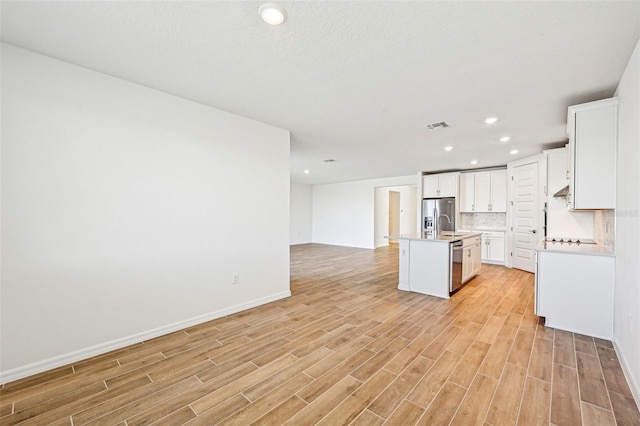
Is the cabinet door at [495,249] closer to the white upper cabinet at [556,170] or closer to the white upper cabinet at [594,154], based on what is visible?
the white upper cabinet at [556,170]

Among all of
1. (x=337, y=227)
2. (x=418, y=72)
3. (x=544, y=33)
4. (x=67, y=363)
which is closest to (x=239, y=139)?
(x=418, y=72)

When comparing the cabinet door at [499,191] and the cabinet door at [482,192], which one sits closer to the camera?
the cabinet door at [499,191]

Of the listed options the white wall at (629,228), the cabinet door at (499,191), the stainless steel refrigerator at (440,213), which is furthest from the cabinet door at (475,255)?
the white wall at (629,228)

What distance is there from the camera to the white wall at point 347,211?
9.38 m

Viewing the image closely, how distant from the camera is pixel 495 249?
671 centimetres

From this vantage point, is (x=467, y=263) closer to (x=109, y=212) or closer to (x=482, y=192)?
(x=482, y=192)

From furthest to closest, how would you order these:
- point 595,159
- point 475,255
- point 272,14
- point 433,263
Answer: point 475,255 < point 433,263 < point 595,159 < point 272,14

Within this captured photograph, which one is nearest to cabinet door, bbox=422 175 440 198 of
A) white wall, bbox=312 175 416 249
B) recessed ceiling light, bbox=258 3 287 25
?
white wall, bbox=312 175 416 249

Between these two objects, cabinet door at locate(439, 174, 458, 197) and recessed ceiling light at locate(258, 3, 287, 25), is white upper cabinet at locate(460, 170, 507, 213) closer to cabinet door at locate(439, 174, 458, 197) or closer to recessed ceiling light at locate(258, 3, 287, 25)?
cabinet door at locate(439, 174, 458, 197)

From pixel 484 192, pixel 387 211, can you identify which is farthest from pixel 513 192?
pixel 387 211

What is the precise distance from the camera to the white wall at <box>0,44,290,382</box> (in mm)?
2105

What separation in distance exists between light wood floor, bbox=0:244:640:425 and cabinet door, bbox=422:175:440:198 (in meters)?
4.60

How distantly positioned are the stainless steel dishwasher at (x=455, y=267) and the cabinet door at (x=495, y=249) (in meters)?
3.01

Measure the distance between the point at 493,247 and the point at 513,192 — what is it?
4.83ft
